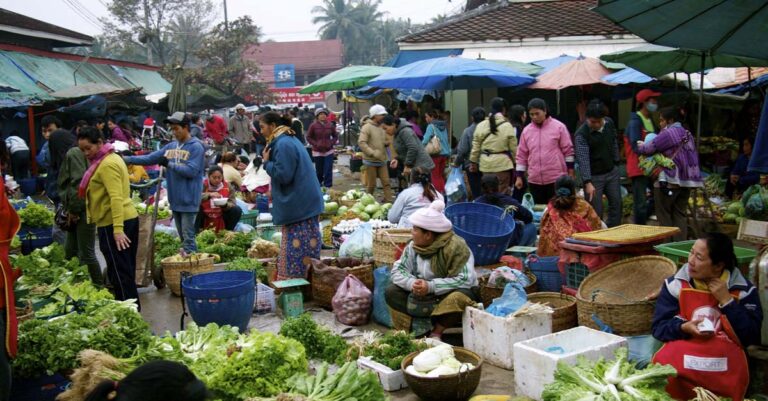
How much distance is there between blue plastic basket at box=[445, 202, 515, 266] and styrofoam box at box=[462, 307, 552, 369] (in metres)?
1.45

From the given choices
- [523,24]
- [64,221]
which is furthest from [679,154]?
[523,24]

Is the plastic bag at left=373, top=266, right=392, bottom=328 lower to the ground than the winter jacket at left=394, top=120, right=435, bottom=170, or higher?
lower

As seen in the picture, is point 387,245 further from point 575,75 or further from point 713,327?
point 575,75

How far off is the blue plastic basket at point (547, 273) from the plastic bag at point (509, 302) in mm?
977

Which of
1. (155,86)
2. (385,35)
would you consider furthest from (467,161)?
(385,35)

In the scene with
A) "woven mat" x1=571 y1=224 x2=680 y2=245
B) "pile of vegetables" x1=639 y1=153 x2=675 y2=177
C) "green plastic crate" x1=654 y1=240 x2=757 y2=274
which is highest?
"pile of vegetables" x1=639 y1=153 x2=675 y2=177

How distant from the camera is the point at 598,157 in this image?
878 cm

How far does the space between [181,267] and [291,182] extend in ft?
5.89

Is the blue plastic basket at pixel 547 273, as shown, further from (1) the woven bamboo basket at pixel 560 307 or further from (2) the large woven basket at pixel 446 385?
(2) the large woven basket at pixel 446 385

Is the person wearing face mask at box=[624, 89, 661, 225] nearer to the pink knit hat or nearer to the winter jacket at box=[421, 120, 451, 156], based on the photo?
the pink knit hat

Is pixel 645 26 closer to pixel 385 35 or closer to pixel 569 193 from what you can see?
pixel 569 193

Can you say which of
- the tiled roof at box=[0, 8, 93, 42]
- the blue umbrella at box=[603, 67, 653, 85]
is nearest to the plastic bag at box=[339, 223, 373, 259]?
the blue umbrella at box=[603, 67, 653, 85]

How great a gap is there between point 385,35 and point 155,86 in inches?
2107

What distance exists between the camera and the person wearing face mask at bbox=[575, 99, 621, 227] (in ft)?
28.4
